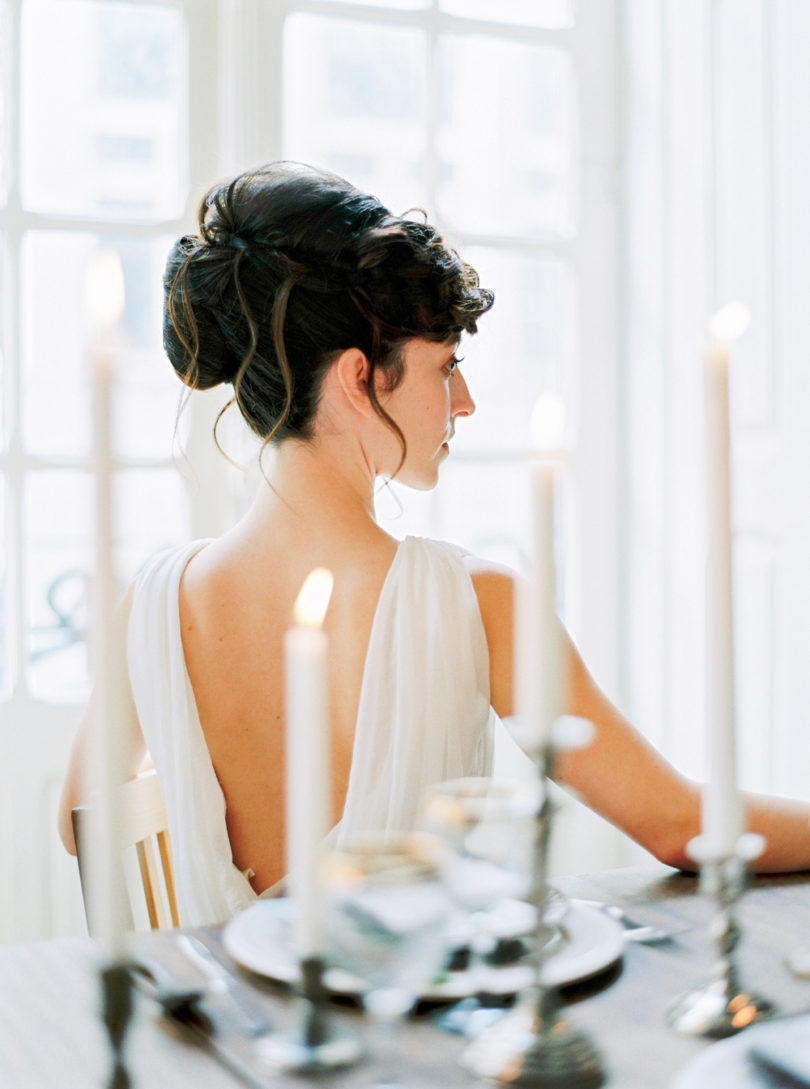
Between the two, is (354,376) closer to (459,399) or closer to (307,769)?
(459,399)

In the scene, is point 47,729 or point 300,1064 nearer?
point 300,1064

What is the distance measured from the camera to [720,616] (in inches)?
26.6

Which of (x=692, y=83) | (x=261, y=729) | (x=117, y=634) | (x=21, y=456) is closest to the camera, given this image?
(x=117, y=634)

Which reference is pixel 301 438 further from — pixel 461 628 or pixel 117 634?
pixel 117 634

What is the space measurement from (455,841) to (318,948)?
0.22 meters

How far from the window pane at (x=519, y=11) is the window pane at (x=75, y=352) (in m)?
0.92

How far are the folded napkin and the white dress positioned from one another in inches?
24.6

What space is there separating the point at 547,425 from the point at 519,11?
2423 millimetres

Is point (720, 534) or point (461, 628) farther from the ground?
point (720, 534)

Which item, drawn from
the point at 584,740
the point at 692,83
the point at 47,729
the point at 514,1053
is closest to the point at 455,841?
the point at 514,1053

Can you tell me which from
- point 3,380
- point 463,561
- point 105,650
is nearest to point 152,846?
point 463,561

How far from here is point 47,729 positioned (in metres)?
2.33

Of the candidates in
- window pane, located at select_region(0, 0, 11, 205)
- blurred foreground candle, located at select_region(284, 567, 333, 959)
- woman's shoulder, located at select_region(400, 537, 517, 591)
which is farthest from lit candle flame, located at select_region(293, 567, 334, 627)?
window pane, located at select_region(0, 0, 11, 205)

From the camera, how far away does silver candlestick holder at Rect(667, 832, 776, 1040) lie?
728mm
